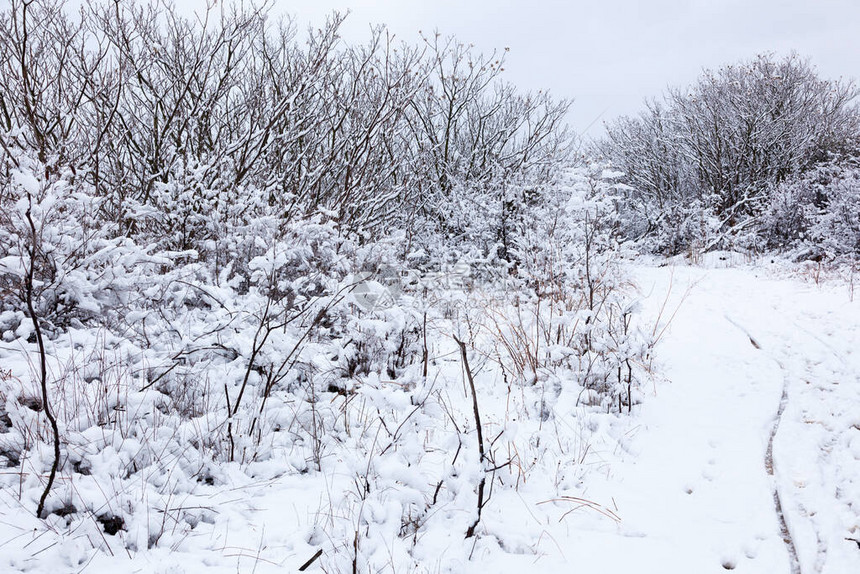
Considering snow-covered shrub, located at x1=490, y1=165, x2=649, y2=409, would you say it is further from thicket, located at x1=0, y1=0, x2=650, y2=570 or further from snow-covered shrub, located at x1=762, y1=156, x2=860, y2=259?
snow-covered shrub, located at x1=762, y1=156, x2=860, y2=259

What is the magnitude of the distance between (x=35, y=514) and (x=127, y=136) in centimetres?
715

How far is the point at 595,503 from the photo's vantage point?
2787mm

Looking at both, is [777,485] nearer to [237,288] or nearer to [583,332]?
[583,332]

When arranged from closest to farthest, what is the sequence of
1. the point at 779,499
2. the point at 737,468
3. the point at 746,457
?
the point at 779,499 < the point at 737,468 < the point at 746,457

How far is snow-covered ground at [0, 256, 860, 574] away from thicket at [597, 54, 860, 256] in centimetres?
1073

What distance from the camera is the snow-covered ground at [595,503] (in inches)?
86.2

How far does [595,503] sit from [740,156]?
1683 centimetres

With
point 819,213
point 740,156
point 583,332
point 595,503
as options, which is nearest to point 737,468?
point 595,503

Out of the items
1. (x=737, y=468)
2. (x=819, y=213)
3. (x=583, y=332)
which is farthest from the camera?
(x=819, y=213)

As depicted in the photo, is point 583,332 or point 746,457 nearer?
point 746,457

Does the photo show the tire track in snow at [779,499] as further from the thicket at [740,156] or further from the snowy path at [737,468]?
the thicket at [740,156]

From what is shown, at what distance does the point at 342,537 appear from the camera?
7.59ft

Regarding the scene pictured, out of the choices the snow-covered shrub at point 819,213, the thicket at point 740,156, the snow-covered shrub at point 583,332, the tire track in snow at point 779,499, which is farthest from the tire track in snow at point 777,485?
the thicket at point 740,156

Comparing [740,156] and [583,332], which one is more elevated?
[740,156]
